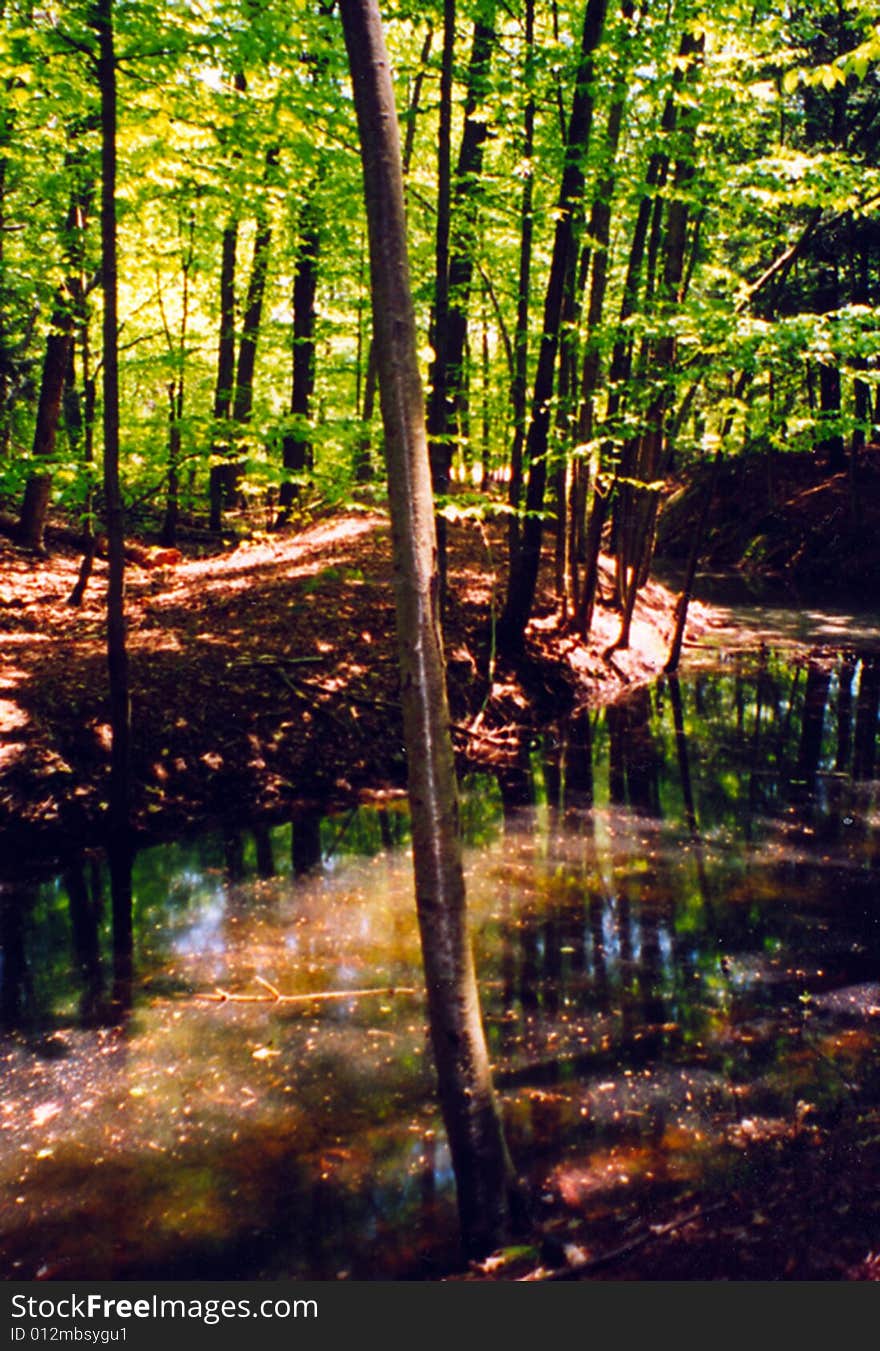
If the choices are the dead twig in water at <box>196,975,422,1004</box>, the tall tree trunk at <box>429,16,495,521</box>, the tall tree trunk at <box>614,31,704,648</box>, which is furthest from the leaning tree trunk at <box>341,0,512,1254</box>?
the tall tree trunk at <box>614,31,704,648</box>

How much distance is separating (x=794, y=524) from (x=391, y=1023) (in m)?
22.9

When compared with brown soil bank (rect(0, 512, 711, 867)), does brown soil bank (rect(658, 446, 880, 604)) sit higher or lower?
higher

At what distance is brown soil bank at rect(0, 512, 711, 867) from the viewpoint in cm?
895

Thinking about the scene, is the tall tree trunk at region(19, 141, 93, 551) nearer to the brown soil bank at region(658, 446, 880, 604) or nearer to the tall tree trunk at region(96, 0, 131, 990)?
the tall tree trunk at region(96, 0, 131, 990)

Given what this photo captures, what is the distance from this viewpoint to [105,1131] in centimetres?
489

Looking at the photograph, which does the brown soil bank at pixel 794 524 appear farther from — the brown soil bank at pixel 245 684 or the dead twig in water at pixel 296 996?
the dead twig in water at pixel 296 996

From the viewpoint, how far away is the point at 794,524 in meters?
25.2

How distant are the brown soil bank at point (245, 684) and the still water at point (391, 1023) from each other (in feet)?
2.51

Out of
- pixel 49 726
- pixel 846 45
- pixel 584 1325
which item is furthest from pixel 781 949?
pixel 846 45

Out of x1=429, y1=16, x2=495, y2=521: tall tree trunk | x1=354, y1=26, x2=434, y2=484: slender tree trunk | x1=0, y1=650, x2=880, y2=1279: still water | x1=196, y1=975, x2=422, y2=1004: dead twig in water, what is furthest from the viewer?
x1=354, y1=26, x2=434, y2=484: slender tree trunk

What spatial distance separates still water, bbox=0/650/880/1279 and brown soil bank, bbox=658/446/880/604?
1540cm

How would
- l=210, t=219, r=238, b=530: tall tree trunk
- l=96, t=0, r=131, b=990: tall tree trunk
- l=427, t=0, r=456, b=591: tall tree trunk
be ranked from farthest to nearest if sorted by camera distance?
l=210, t=219, r=238, b=530: tall tree trunk, l=427, t=0, r=456, b=591: tall tree trunk, l=96, t=0, r=131, b=990: tall tree trunk

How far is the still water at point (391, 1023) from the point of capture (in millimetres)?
4266

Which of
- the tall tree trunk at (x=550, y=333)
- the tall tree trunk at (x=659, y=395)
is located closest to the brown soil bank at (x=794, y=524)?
the tall tree trunk at (x=659, y=395)
